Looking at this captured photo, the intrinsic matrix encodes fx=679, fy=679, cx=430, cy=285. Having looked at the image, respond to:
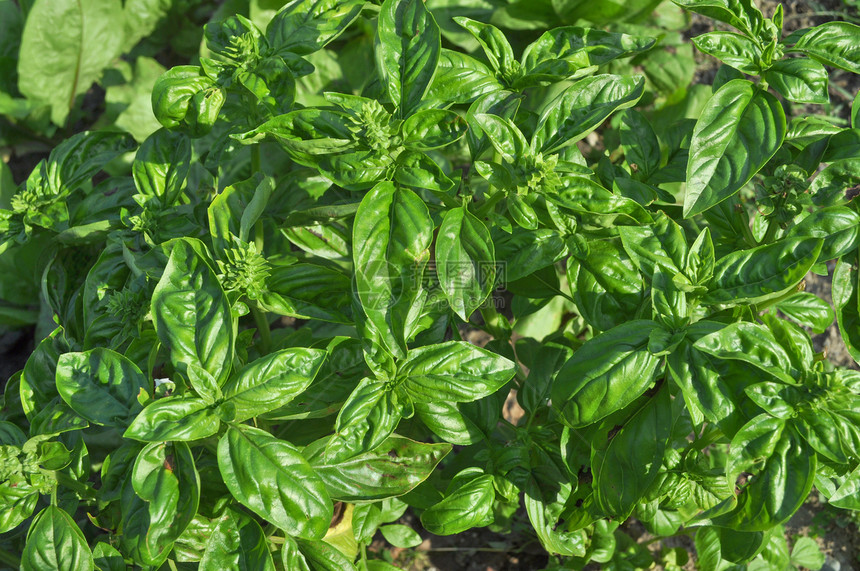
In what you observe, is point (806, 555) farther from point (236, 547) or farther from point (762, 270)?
point (236, 547)

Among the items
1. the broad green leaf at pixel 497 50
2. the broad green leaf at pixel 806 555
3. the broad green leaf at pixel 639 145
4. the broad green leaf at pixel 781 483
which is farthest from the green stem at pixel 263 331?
the broad green leaf at pixel 806 555

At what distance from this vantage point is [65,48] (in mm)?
3777

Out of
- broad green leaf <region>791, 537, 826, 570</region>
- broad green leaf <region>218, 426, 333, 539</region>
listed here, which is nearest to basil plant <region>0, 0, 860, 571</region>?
broad green leaf <region>218, 426, 333, 539</region>

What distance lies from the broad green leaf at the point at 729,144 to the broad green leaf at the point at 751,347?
34 cm

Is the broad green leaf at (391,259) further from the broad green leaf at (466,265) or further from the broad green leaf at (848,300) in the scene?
the broad green leaf at (848,300)

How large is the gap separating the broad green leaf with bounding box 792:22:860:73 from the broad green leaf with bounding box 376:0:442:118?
107 centimetres

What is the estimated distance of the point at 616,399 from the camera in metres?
1.76

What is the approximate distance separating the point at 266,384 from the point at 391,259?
→ 1.55ft

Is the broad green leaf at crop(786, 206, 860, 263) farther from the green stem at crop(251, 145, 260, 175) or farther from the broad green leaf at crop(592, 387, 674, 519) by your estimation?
the green stem at crop(251, 145, 260, 175)

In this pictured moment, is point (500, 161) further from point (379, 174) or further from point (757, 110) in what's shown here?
point (757, 110)

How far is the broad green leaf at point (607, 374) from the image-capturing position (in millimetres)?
1758

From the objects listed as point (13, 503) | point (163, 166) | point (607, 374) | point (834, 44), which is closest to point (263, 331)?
point (163, 166)

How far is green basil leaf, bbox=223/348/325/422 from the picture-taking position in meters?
1.80

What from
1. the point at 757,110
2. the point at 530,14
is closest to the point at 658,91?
the point at 530,14
